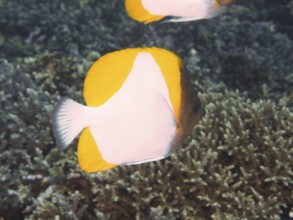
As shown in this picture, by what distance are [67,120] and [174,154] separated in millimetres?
2134

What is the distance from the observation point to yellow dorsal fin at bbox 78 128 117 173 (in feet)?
4.91

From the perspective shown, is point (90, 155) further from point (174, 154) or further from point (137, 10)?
point (174, 154)

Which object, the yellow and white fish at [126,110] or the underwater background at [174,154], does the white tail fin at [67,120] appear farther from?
the underwater background at [174,154]

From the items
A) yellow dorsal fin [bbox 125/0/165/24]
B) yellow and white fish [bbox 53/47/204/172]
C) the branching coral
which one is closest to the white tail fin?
yellow and white fish [bbox 53/47/204/172]

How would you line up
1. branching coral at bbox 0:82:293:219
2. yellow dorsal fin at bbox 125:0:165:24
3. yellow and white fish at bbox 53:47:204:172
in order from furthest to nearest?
branching coral at bbox 0:82:293:219, yellow dorsal fin at bbox 125:0:165:24, yellow and white fish at bbox 53:47:204:172

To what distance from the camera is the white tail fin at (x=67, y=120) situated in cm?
148

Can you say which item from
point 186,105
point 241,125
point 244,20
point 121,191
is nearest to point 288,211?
point 241,125

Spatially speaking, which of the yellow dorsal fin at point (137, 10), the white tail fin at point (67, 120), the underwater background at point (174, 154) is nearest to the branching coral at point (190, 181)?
the underwater background at point (174, 154)

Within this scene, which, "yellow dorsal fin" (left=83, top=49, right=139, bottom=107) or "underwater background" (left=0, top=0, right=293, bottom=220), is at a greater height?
"yellow dorsal fin" (left=83, top=49, right=139, bottom=107)

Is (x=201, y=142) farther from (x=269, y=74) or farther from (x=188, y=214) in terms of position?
(x=269, y=74)

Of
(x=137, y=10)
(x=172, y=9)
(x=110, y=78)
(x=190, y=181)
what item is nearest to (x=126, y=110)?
(x=110, y=78)

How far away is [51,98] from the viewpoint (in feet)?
15.0

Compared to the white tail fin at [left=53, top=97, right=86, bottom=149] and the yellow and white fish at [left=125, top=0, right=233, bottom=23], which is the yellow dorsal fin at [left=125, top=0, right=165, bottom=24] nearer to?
the yellow and white fish at [left=125, top=0, right=233, bottom=23]

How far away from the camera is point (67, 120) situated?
4.88 ft
